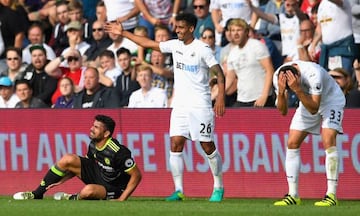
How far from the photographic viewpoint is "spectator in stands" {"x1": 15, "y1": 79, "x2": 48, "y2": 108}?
65.3 feet

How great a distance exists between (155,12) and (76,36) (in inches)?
58.0

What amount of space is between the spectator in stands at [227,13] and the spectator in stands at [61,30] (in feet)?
10.3

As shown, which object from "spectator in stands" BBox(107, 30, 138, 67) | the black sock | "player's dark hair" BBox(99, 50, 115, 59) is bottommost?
the black sock

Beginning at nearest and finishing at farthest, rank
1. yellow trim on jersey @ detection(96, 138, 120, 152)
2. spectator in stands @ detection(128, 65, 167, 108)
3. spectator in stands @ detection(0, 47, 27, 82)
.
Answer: yellow trim on jersey @ detection(96, 138, 120, 152) < spectator in stands @ detection(128, 65, 167, 108) < spectator in stands @ detection(0, 47, 27, 82)

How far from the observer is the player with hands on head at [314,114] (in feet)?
47.8

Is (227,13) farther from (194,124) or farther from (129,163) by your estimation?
(129,163)

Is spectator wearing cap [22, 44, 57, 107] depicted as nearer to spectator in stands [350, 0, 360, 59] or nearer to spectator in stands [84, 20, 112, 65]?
spectator in stands [84, 20, 112, 65]

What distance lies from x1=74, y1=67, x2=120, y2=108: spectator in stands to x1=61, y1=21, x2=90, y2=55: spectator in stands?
2.12 m

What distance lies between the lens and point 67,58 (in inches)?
822

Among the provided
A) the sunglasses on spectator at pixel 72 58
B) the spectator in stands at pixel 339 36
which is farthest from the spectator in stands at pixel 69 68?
the spectator in stands at pixel 339 36

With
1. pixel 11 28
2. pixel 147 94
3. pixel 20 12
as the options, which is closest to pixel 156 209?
pixel 147 94

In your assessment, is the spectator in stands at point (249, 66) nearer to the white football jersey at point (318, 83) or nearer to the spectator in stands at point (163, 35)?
the spectator in stands at point (163, 35)

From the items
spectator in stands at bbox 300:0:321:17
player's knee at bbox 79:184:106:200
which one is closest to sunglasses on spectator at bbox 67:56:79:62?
spectator in stands at bbox 300:0:321:17

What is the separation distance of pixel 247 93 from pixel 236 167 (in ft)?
4.87
